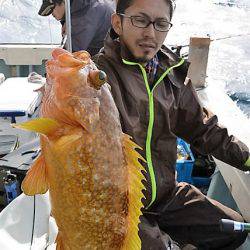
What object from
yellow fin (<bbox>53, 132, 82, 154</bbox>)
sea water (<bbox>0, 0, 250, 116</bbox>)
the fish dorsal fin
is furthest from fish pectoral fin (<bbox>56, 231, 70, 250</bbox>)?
sea water (<bbox>0, 0, 250, 116</bbox>)

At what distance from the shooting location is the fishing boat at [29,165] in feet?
8.87

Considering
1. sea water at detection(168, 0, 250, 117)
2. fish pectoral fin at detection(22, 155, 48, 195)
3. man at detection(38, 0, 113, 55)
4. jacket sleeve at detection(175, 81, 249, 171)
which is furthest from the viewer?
sea water at detection(168, 0, 250, 117)

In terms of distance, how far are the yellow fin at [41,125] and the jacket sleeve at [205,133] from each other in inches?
60.5

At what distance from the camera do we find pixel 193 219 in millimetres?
2920

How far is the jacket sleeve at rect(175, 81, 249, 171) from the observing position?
2838mm

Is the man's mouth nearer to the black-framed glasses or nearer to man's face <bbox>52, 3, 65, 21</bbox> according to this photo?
the black-framed glasses

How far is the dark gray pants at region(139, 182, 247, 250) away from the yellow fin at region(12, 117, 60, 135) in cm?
150

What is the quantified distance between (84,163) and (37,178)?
0.58 ft

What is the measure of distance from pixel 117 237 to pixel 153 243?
97 centimetres

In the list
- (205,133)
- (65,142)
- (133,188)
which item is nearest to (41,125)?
(65,142)

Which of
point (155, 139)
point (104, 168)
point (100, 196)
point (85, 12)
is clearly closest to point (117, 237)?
point (100, 196)

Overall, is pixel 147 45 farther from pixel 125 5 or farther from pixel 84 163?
pixel 84 163

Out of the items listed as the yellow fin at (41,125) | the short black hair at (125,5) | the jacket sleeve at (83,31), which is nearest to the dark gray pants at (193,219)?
the short black hair at (125,5)

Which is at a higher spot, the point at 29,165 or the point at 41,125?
the point at 41,125
